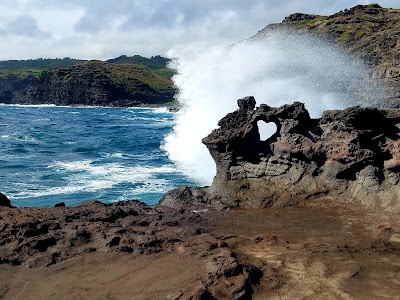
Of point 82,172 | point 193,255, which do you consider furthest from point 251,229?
point 82,172

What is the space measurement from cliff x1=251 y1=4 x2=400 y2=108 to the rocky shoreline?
3099 cm

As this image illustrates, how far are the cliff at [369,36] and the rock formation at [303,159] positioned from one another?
3059cm

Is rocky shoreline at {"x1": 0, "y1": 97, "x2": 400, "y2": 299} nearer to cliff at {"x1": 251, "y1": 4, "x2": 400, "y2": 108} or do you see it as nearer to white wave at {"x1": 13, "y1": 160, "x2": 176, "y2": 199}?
white wave at {"x1": 13, "y1": 160, "x2": 176, "y2": 199}

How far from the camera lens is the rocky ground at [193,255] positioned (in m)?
5.93

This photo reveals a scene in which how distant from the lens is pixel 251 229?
8562 millimetres

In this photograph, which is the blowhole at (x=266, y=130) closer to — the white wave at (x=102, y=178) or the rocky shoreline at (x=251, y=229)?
the white wave at (x=102, y=178)

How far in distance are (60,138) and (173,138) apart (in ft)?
35.9

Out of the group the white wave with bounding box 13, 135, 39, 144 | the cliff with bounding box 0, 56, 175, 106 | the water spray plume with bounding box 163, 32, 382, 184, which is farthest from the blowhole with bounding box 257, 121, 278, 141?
the cliff with bounding box 0, 56, 175, 106

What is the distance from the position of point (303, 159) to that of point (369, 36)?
58.9 metres

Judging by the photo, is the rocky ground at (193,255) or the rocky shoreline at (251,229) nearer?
the rocky ground at (193,255)

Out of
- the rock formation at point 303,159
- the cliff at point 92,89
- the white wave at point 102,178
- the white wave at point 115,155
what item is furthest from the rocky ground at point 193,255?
the cliff at point 92,89

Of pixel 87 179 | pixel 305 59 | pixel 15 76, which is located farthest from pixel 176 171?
pixel 15 76

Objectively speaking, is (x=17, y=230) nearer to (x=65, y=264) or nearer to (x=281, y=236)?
(x=65, y=264)

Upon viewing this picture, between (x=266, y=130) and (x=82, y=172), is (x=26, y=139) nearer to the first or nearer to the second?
(x=82, y=172)
